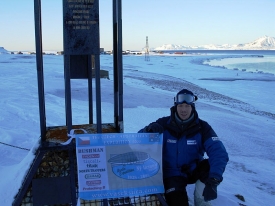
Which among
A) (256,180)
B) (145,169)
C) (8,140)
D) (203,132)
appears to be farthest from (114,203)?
(8,140)

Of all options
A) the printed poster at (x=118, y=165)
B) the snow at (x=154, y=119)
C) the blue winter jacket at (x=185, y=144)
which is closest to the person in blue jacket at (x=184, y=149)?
the blue winter jacket at (x=185, y=144)

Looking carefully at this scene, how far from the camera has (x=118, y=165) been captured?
2.94m

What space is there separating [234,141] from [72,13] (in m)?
5.06

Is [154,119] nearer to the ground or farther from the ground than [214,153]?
nearer to the ground

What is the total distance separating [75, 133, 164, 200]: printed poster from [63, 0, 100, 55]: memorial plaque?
0.83m

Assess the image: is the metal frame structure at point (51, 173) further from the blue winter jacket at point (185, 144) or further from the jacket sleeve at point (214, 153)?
the jacket sleeve at point (214, 153)

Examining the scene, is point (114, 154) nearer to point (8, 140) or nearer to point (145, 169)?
point (145, 169)

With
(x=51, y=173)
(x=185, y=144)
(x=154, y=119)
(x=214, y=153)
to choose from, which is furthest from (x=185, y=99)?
(x=154, y=119)

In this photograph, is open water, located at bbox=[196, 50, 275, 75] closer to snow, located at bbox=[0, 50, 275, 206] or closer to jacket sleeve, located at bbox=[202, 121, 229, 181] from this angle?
snow, located at bbox=[0, 50, 275, 206]

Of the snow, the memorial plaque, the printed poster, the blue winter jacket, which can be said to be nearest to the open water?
the snow

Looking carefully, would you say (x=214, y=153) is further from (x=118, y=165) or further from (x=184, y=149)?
(x=118, y=165)

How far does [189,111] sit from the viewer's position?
10.1 feet

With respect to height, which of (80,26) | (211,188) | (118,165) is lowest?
(211,188)

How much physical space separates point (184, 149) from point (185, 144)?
0.18 ft
